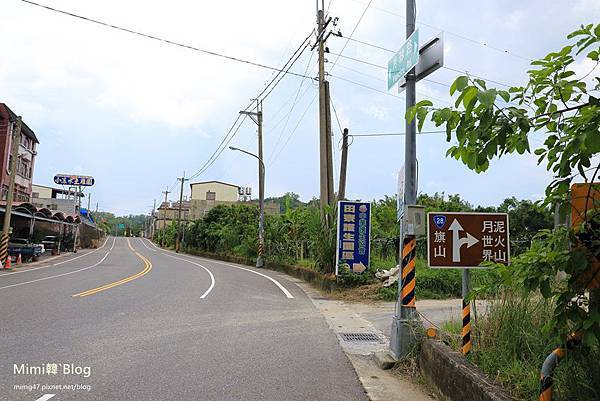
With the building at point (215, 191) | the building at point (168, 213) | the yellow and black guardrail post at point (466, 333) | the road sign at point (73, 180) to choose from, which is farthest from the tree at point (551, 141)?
the building at point (168, 213)

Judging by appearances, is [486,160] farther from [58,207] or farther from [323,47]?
[58,207]

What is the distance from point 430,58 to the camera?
605cm

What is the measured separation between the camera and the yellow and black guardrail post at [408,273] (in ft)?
21.0

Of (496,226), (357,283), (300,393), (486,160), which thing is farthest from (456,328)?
(357,283)

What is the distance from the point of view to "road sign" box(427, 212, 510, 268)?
5.44 meters

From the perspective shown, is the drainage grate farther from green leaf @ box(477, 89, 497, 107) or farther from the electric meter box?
green leaf @ box(477, 89, 497, 107)

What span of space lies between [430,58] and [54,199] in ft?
224

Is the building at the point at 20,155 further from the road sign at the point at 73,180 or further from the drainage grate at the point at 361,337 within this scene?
the drainage grate at the point at 361,337

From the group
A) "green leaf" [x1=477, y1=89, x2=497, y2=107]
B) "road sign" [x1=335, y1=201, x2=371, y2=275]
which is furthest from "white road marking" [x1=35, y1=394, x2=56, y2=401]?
"road sign" [x1=335, y1=201, x2=371, y2=275]

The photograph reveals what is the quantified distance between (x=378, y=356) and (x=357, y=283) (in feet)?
24.8

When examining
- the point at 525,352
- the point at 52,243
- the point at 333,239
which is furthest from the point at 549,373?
the point at 52,243

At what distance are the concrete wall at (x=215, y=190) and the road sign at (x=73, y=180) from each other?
26405 mm

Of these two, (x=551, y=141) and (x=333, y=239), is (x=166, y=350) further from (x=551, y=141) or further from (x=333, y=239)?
(x=333, y=239)

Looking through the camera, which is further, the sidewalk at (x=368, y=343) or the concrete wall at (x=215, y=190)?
the concrete wall at (x=215, y=190)
